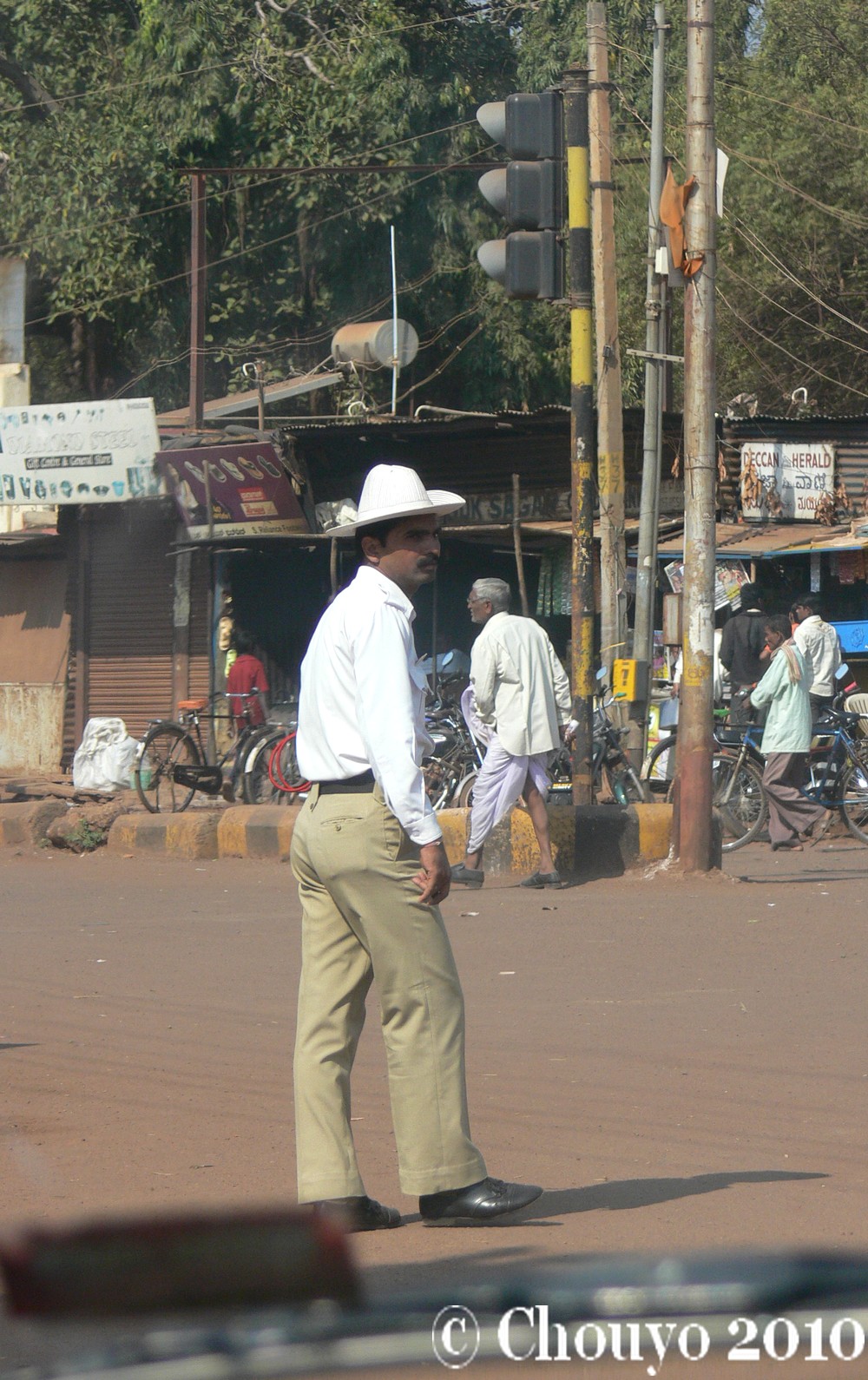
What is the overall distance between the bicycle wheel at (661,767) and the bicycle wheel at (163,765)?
4223mm

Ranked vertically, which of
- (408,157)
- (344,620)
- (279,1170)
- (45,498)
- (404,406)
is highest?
(408,157)

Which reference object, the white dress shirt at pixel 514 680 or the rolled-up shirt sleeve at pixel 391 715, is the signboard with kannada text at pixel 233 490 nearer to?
the white dress shirt at pixel 514 680

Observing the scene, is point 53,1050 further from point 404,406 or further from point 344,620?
point 404,406

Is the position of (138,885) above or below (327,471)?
below

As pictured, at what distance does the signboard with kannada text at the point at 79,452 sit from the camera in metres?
19.7

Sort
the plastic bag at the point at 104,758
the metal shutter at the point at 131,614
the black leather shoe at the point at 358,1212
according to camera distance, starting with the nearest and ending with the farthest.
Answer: the black leather shoe at the point at 358,1212, the plastic bag at the point at 104,758, the metal shutter at the point at 131,614

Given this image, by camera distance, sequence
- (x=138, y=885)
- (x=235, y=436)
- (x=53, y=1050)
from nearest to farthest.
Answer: (x=53, y=1050), (x=138, y=885), (x=235, y=436)

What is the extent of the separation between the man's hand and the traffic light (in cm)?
636

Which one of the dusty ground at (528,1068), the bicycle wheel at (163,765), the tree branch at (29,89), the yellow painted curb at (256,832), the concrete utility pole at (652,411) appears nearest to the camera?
the dusty ground at (528,1068)

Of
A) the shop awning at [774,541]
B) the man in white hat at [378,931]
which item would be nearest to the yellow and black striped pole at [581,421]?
the shop awning at [774,541]

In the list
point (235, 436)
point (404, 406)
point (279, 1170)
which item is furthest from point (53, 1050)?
point (404, 406)

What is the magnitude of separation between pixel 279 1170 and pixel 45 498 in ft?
54.3

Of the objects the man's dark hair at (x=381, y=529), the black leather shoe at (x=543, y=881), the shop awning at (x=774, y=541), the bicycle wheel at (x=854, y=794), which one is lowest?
the black leather shoe at (x=543, y=881)

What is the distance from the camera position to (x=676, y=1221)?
4.25m
